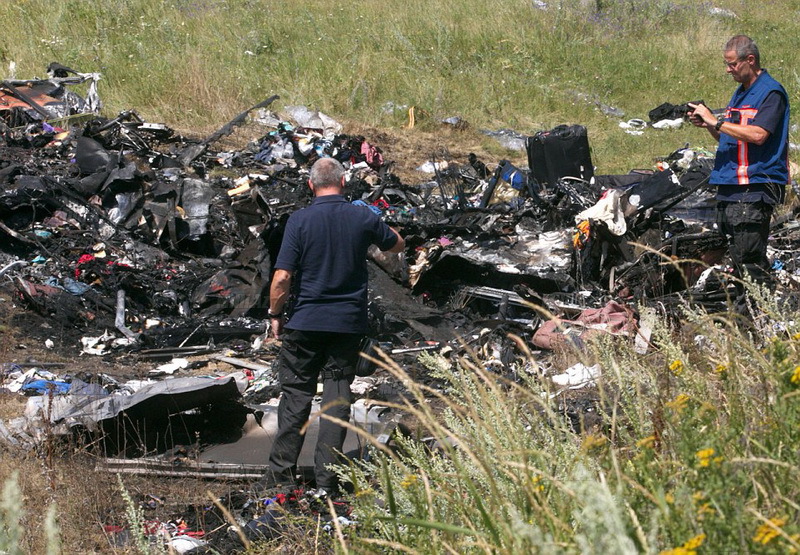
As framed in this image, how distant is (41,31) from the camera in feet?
50.7

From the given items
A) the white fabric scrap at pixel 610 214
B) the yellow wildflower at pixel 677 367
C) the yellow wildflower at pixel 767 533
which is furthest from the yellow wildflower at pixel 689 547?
the white fabric scrap at pixel 610 214

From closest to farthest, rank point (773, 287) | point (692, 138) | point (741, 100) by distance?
point (741, 100) < point (773, 287) < point (692, 138)

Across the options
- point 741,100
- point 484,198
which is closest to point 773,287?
point 741,100

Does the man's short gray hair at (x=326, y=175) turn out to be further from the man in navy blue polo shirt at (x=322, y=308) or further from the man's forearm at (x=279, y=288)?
the man's forearm at (x=279, y=288)

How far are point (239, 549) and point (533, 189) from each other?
20.2 ft

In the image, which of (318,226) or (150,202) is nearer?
(318,226)

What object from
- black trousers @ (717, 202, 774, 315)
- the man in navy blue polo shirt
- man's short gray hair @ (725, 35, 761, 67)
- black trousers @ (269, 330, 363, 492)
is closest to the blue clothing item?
black trousers @ (717, 202, 774, 315)

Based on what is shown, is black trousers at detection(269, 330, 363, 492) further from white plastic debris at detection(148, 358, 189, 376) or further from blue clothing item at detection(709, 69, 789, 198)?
blue clothing item at detection(709, 69, 789, 198)

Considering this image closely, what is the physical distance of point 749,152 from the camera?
5633 mm

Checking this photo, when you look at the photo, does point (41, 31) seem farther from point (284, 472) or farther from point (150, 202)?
point (284, 472)

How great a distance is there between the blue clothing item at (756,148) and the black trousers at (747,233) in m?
0.13

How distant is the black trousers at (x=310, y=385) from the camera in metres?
4.54

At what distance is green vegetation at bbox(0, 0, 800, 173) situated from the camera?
13.8 metres

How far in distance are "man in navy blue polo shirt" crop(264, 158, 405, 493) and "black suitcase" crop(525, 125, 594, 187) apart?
18.5ft
